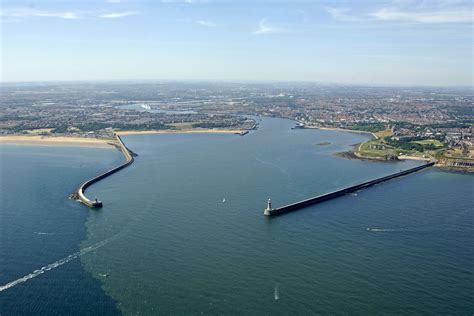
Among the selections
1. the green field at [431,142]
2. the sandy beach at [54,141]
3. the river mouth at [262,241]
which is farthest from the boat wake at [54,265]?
the green field at [431,142]

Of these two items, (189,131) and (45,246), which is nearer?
(45,246)

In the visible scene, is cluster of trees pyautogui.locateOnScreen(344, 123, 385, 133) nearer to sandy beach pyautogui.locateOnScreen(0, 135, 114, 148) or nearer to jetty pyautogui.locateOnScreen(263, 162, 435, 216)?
jetty pyautogui.locateOnScreen(263, 162, 435, 216)

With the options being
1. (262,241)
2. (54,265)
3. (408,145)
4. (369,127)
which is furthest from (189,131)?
(54,265)

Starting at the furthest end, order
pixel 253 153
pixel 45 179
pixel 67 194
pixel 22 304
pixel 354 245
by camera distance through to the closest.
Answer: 1. pixel 253 153
2. pixel 45 179
3. pixel 67 194
4. pixel 354 245
5. pixel 22 304

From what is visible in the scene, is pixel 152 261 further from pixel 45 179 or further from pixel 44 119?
pixel 44 119

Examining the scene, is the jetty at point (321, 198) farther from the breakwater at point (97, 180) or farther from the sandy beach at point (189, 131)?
the sandy beach at point (189, 131)

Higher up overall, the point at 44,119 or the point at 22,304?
the point at 44,119

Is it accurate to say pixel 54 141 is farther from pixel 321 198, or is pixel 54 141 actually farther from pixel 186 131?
pixel 321 198

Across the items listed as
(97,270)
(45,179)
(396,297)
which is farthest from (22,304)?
(45,179)
